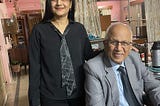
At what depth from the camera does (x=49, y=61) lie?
1477 millimetres

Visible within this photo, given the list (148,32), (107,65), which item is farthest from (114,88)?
(148,32)

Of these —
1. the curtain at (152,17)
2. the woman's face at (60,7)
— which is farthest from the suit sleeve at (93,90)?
the curtain at (152,17)

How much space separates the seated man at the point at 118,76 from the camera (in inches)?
56.9

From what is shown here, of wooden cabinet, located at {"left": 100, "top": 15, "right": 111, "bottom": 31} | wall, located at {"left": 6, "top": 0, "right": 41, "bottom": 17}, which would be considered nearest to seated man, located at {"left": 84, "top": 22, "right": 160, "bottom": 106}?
wooden cabinet, located at {"left": 100, "top": 15, "right": 111, "bottom": 31}

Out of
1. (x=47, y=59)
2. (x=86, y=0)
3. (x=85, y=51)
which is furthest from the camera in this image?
(x=86, y=0)

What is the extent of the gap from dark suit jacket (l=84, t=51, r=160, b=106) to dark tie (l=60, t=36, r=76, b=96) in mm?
99

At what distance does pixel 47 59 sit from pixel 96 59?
317 millimetres

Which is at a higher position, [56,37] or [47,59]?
[56,37]

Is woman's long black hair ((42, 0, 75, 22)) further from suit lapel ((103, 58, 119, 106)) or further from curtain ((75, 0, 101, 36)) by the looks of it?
curtain ((75, 0, 101, 36))

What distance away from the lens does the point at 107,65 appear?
1513mm

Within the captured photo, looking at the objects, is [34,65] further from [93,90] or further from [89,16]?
[89,16]

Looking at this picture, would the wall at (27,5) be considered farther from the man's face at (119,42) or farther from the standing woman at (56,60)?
the man's face at (119,42)

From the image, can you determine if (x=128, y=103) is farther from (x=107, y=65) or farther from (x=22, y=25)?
(x=22, y=25)

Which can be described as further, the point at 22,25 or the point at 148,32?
the point at 22,25
